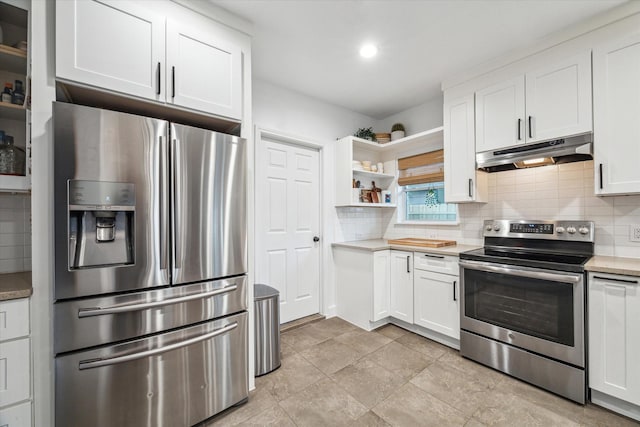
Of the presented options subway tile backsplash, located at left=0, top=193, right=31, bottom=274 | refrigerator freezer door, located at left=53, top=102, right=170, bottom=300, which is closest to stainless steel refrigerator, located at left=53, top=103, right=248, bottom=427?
refrigerator freezer door, located at left=53, top=102, right=170, bottom=300

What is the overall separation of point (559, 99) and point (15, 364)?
150 inches

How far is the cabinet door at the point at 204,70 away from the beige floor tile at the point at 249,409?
6.49ft

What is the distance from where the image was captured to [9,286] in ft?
4.23

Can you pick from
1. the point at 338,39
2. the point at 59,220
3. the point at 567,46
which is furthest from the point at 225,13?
the point at 567,46

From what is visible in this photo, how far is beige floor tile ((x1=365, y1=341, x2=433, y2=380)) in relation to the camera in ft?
7.13

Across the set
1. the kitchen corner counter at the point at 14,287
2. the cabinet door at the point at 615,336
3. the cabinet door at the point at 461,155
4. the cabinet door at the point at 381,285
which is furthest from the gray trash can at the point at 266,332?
the cabinet door at the point at 615,336

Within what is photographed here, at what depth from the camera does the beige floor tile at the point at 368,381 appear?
1.86 metres

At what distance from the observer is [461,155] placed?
270 cm

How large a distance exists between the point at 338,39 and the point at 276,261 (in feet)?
7.29

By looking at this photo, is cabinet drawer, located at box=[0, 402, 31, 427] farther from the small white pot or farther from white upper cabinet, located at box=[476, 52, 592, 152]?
the small white pot

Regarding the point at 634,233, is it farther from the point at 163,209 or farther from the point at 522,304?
the point at 163,209

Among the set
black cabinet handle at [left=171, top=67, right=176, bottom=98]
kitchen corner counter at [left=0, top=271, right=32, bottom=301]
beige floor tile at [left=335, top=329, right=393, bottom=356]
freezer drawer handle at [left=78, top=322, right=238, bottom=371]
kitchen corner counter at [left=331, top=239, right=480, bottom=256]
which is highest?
black cabinet handle at [left=171, top=67, right=176, bottom=98]

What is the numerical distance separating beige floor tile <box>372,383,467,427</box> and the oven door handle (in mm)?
1072

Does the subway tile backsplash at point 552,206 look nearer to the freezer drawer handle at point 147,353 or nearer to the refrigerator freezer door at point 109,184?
the freezer drawer handle at point 147,353
